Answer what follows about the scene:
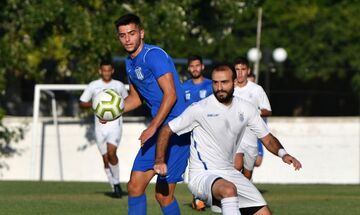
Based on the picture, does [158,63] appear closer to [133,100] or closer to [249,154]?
[133,100]

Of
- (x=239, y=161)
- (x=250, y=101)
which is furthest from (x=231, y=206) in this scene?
(x=250, y=101)

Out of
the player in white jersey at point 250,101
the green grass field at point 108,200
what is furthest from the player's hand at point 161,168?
the player in white jersey at point 250,101

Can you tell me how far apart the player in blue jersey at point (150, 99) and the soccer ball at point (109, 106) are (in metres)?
0.45

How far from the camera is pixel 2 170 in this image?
90.0ft

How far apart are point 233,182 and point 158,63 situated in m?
1.50

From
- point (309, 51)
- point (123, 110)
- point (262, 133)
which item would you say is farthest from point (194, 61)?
point (309, 51)

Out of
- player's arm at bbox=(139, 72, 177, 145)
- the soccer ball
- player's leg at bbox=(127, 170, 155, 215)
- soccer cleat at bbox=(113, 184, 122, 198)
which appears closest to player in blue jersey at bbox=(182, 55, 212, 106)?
soccer cleat at bbox=(113, 184, 122, 198)

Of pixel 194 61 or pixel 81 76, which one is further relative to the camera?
pixel 81 76

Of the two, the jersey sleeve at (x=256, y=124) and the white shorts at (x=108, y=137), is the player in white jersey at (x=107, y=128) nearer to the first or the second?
the white shorts at (x=108, y=137)

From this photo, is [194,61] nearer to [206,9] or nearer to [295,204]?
[295,204]

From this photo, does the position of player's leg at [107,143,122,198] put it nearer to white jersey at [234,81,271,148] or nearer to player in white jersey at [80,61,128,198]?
player in white jersey at [80,61,128,198]

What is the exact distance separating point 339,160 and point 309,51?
26.3ft

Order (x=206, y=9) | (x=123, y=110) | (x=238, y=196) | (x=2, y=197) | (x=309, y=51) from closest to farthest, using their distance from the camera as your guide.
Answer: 1. (x=238, y=196)
2. (x=123, y=110)
3. (x=2, y=197)
4. (x=206, y=9)
5. (x=309, y=51)

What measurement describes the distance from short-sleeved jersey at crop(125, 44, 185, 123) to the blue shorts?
251 mm
